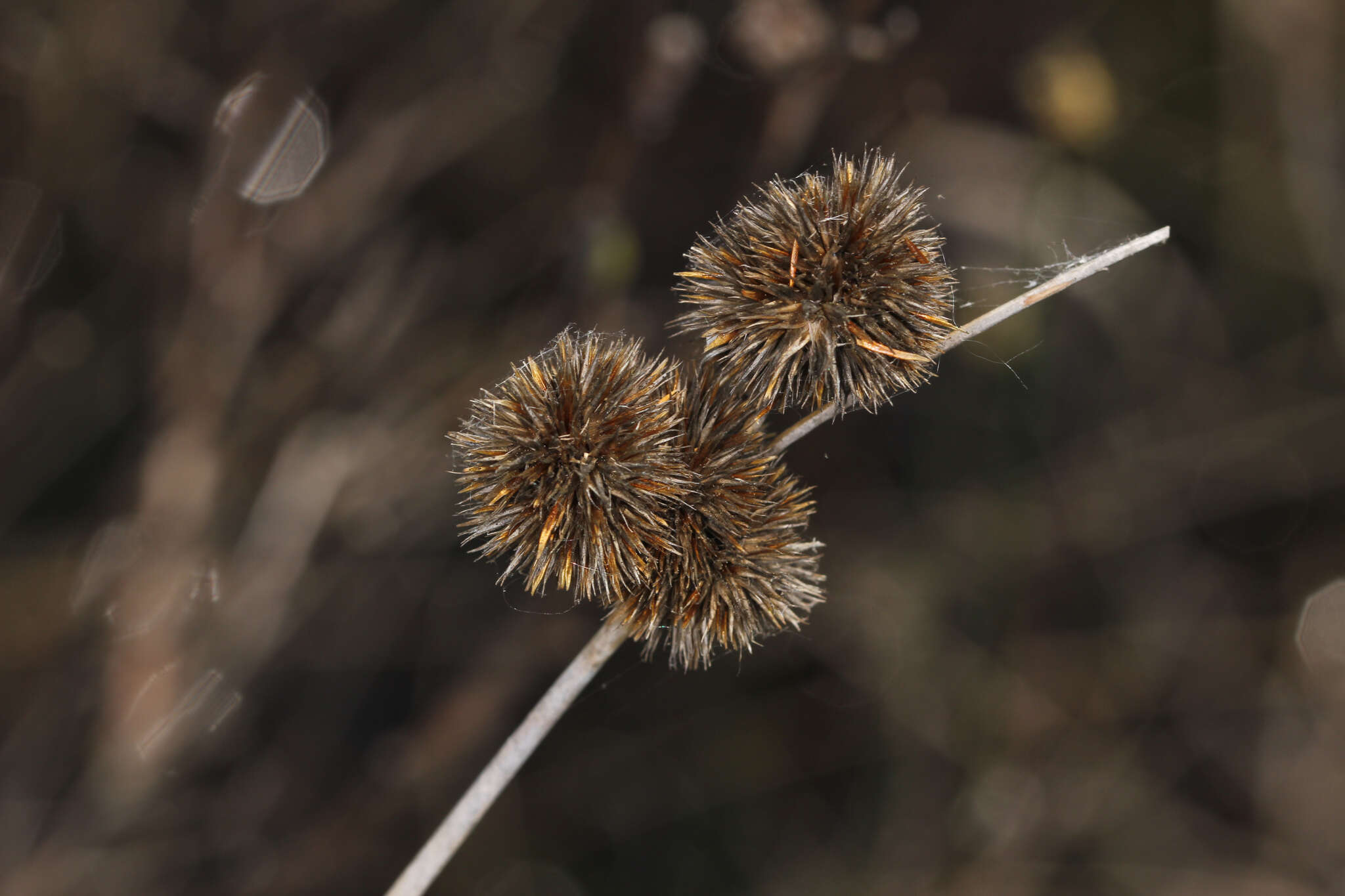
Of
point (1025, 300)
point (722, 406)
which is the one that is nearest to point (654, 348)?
point (722, 406)

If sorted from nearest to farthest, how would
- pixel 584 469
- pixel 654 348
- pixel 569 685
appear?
1. pixel 584 469
2. pixel 569 685
3. pixel 654 348

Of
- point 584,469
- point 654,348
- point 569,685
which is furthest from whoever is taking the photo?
point 654,348

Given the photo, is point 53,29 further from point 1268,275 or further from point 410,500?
point 1268,275

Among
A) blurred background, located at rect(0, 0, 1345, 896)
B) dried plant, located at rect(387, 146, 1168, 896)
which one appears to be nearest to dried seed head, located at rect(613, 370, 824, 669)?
dried plant, located at rect(387, 146, 1168, 896)

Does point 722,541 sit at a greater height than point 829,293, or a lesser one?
lesser

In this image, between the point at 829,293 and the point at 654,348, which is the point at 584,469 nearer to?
the point at 829,293

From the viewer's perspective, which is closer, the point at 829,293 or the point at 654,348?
the point at 829,293
